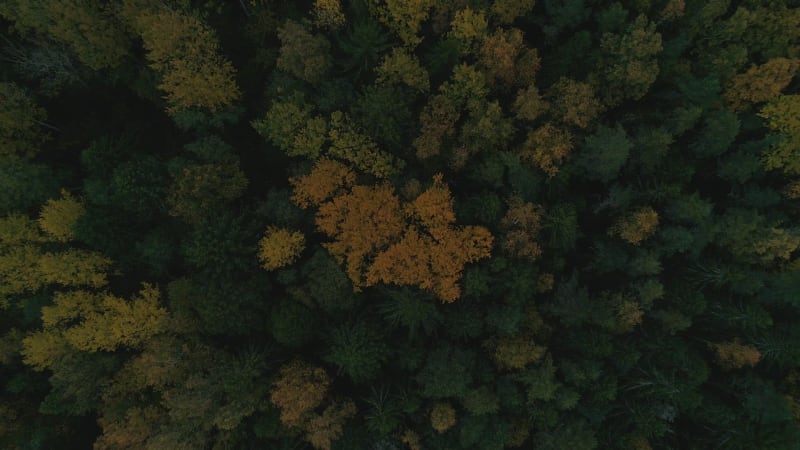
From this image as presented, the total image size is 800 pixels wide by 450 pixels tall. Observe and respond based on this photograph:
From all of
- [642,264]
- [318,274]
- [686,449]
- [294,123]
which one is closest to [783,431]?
[686,449]

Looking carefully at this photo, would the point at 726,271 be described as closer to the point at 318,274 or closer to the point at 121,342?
the point at 318,274

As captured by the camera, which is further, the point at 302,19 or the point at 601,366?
the point at 302,19

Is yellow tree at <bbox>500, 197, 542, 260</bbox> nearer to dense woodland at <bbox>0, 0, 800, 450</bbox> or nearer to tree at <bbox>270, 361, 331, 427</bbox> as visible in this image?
dense woodland at <bbox>0, 0, 800, 450</bbox>

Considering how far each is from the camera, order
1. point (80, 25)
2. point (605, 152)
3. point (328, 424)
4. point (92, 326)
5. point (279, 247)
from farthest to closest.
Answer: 1. point (80, 25)
2. point (92, 326)
3. point (279, 247)
4. point (605, 152)
5. point (328, 424)

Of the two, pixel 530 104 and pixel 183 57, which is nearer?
pixel 530 104

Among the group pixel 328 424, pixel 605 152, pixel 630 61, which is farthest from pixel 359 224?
pixel 630 61

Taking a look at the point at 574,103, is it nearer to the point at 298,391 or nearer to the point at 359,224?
the point at 359,224

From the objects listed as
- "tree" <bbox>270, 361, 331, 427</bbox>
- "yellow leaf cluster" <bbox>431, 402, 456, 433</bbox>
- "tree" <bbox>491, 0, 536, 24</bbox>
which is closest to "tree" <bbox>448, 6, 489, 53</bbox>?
"tree" <bbox>491, 0, 536, 24</bbox>
